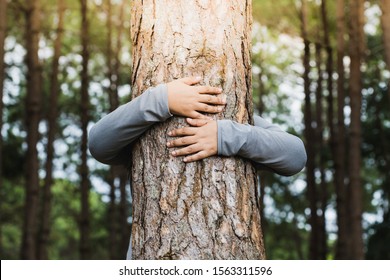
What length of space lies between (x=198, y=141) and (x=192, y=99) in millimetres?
145

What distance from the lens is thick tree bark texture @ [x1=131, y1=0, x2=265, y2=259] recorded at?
6.51 ft

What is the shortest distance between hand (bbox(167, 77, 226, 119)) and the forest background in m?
2.88

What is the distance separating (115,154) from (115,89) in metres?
7.58

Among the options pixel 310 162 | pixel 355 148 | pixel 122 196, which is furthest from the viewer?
pixel 122 196

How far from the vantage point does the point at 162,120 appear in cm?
203

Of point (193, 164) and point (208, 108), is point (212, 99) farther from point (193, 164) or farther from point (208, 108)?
point (193, 164)

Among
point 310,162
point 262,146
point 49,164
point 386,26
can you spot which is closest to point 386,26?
point 386,26

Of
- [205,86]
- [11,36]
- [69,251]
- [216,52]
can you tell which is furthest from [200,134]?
[69,251]

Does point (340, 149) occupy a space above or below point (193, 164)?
above

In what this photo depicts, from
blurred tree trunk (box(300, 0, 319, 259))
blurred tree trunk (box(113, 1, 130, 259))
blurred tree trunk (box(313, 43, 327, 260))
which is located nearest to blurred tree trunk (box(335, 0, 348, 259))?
blurred tree trunk (box(300, 0, 319, 259))

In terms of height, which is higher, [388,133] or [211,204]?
[388,133]
